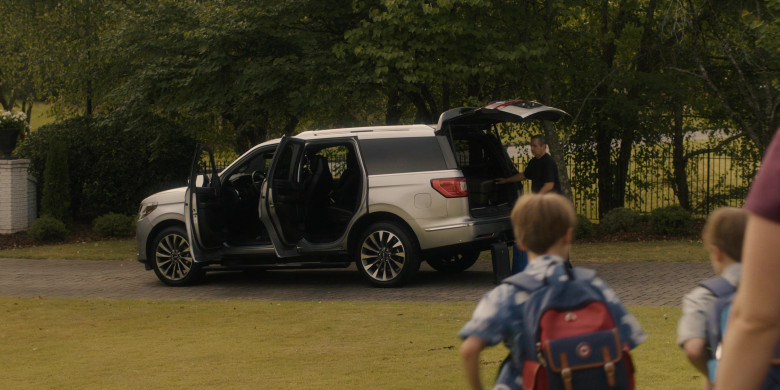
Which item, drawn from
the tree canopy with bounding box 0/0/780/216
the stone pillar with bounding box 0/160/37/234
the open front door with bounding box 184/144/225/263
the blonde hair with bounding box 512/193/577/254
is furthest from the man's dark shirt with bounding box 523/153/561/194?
the stone pillar with bounding box 0/160/37/234

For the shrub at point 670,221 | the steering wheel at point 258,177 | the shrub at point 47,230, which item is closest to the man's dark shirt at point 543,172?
the steering wheel at point 258,177

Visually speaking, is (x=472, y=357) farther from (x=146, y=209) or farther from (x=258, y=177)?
(x=146, y=209)

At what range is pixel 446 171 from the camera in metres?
11.8

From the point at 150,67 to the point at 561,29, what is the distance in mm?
8167

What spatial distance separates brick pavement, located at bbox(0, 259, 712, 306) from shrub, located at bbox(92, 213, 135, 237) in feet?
15.4

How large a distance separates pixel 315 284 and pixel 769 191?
11.5 metres

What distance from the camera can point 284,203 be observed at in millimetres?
12125

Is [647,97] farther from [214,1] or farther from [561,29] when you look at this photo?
[214,1]

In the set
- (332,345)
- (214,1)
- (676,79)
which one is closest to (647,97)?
(676,79)

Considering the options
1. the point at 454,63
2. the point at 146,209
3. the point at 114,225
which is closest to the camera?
the point at 146,209

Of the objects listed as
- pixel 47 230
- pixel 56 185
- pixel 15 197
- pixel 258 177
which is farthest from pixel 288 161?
pixel 15 197

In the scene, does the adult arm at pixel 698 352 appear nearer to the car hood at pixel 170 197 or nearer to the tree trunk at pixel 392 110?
the car hood at pixel 170 197

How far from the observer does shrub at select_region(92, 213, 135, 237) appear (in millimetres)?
20203

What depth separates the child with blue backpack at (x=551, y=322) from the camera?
3088 mm
